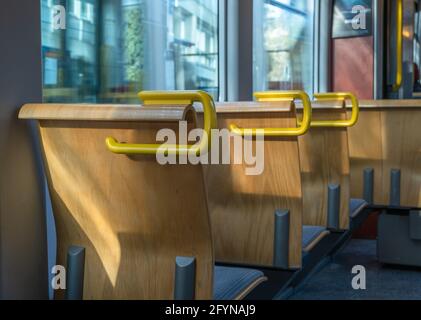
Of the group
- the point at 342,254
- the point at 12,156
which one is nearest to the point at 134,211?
the point at 12,156

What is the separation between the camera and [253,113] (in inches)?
82.1

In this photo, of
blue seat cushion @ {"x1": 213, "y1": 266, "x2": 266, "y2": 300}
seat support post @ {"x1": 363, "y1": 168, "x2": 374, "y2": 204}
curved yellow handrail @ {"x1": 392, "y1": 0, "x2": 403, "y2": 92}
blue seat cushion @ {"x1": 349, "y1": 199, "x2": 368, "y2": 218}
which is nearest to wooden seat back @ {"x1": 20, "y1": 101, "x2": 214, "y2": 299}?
blue seat cushion @ {"x1": 213, "y1": 266, "x2": 266, "y2": 300}

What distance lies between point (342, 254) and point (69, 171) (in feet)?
11.0

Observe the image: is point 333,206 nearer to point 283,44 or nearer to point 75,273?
point 75,273

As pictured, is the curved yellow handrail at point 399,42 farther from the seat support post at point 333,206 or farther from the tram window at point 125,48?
the seat support post at point 333,206

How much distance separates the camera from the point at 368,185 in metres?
3.57

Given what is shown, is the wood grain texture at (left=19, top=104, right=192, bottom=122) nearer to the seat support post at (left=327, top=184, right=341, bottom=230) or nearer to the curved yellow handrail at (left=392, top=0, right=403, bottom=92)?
the seat support post at (left=327, top=184, right=341, bottom=230)

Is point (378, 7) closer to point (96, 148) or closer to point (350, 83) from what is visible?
point (350, 83)

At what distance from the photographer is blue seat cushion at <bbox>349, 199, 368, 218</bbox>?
3.18 m

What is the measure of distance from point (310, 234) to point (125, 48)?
1.06m

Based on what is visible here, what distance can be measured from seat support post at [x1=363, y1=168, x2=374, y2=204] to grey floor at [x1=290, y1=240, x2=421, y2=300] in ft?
1.70

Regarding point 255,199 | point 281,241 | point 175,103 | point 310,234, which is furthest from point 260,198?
point 175,103

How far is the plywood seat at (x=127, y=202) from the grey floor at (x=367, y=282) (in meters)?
2.03

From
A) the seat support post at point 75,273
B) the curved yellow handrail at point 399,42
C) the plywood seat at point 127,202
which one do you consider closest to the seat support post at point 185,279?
the plywood seat at point 127,202
